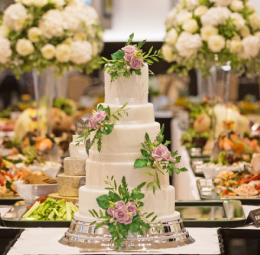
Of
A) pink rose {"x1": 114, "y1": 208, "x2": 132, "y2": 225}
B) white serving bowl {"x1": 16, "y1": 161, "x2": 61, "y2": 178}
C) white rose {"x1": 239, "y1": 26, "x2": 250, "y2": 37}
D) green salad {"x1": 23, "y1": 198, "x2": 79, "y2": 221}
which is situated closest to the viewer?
pink rose {"x1": 114, "y1": 208, "x2": 132, "y2": 225}

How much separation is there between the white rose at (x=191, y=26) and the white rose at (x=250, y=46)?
369 millimetres

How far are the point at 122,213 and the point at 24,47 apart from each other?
2624 millimetres

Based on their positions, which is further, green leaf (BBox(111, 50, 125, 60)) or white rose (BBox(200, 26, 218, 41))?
white rose (BBox(200, 26, 218, 41))

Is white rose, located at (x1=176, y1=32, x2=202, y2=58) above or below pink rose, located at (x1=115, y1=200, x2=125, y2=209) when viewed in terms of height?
above

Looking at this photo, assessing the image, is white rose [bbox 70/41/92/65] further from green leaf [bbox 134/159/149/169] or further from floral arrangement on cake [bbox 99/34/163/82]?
green leaf [bbox 134/159/149/169]

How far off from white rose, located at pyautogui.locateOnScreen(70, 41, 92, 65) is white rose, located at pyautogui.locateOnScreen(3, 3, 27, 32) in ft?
1.40

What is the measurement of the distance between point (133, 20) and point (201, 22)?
1097 centimetres

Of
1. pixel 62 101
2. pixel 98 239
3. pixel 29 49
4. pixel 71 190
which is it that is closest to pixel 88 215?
pixel 98 239

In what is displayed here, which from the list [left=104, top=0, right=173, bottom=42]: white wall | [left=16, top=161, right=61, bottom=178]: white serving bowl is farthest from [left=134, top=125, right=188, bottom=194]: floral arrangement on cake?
[left=104, top=0, right=173, bottom=42]: white wall

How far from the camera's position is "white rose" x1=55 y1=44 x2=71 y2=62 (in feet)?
14.0

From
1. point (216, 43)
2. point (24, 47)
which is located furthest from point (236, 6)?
point (24, 47)

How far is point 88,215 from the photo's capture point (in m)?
2.03

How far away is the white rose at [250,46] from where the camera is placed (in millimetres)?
4012

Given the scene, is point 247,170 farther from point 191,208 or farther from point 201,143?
point 201,143
